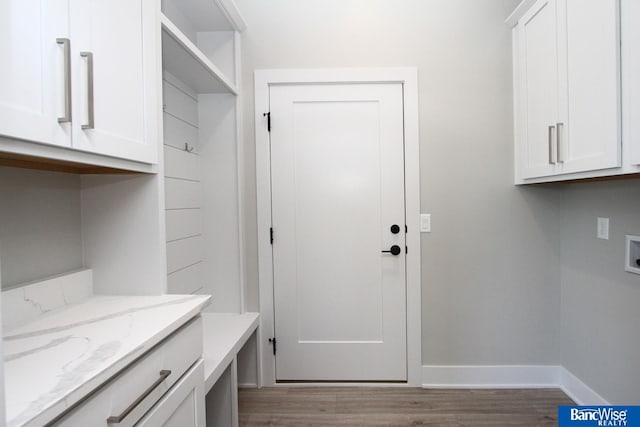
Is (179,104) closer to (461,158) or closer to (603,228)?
(461,158)

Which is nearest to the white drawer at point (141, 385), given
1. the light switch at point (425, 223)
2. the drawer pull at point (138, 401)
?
the drawer pull at point (138, 401)

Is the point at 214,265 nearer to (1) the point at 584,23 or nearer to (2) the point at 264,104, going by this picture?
(2) the point at 264,104

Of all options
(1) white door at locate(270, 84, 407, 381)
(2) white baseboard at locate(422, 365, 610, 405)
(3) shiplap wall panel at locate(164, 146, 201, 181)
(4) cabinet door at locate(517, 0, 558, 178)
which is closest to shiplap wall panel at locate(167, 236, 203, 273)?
(3) shiplap wall panel at locate(164, 146, 201, 181)

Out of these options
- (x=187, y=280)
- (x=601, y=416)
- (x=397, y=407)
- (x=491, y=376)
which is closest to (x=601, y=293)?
(x=601, y=416)

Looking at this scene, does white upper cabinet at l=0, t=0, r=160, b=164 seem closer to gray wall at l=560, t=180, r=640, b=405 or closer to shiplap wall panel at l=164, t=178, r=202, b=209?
shiplap wall panel at l=164, t=178, r=202, b=209

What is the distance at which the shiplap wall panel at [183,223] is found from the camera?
1.86 m

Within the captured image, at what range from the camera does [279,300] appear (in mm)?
2225

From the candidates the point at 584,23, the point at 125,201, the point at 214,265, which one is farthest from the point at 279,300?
the point at 584,23

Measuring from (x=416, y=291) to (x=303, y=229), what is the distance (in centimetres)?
83

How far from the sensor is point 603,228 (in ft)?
5.90

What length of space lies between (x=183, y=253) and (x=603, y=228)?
91.6 inches

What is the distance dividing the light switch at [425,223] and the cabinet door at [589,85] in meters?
0.76

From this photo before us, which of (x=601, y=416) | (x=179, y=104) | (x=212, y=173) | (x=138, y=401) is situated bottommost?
(x=601, y=416)

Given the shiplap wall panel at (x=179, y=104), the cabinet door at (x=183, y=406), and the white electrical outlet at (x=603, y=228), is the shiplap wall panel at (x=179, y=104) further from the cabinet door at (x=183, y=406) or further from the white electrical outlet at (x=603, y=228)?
the white electrical outlet at (x=603, y=228)
